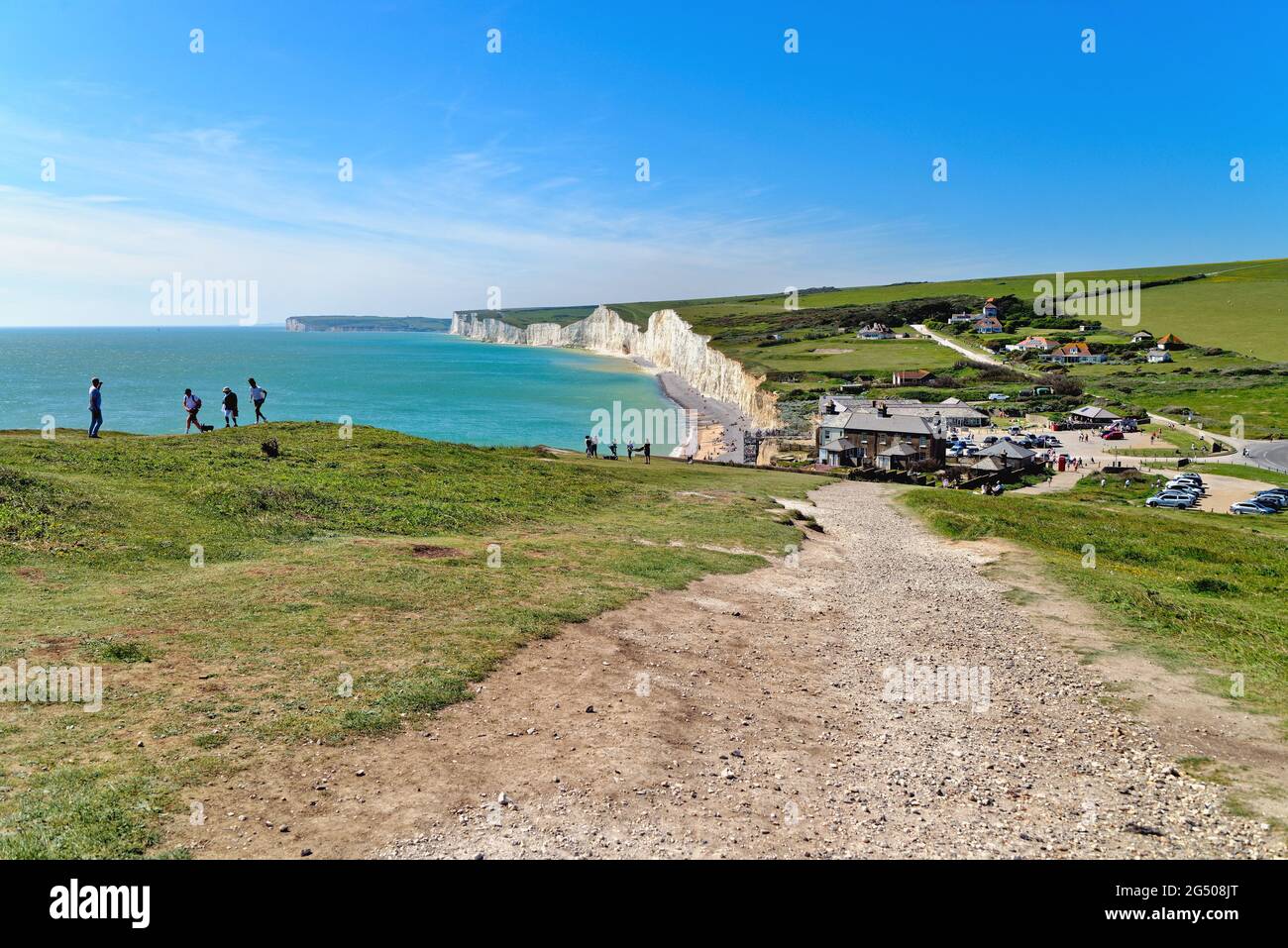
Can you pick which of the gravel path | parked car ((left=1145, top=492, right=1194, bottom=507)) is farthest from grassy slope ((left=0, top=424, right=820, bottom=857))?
parked car ((left=1145, top=492, right=1194, bottom=507))

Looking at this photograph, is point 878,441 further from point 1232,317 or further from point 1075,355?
point 1232,317

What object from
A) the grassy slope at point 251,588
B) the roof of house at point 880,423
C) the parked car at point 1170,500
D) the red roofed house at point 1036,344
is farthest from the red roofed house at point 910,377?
the grassy slope at point 251,588

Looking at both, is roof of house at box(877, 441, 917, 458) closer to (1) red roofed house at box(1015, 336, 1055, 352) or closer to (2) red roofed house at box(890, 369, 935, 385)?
(2) red roofed house at box(890, 369, 935, 385)

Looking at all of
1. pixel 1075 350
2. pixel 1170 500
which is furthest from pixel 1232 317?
pixel 1170 500

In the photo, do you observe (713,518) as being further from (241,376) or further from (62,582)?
(241,376)

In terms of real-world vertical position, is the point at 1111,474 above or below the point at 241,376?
below

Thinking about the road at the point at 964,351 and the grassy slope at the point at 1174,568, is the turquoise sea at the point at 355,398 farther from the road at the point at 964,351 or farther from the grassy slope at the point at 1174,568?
the road at the point at 964,351
